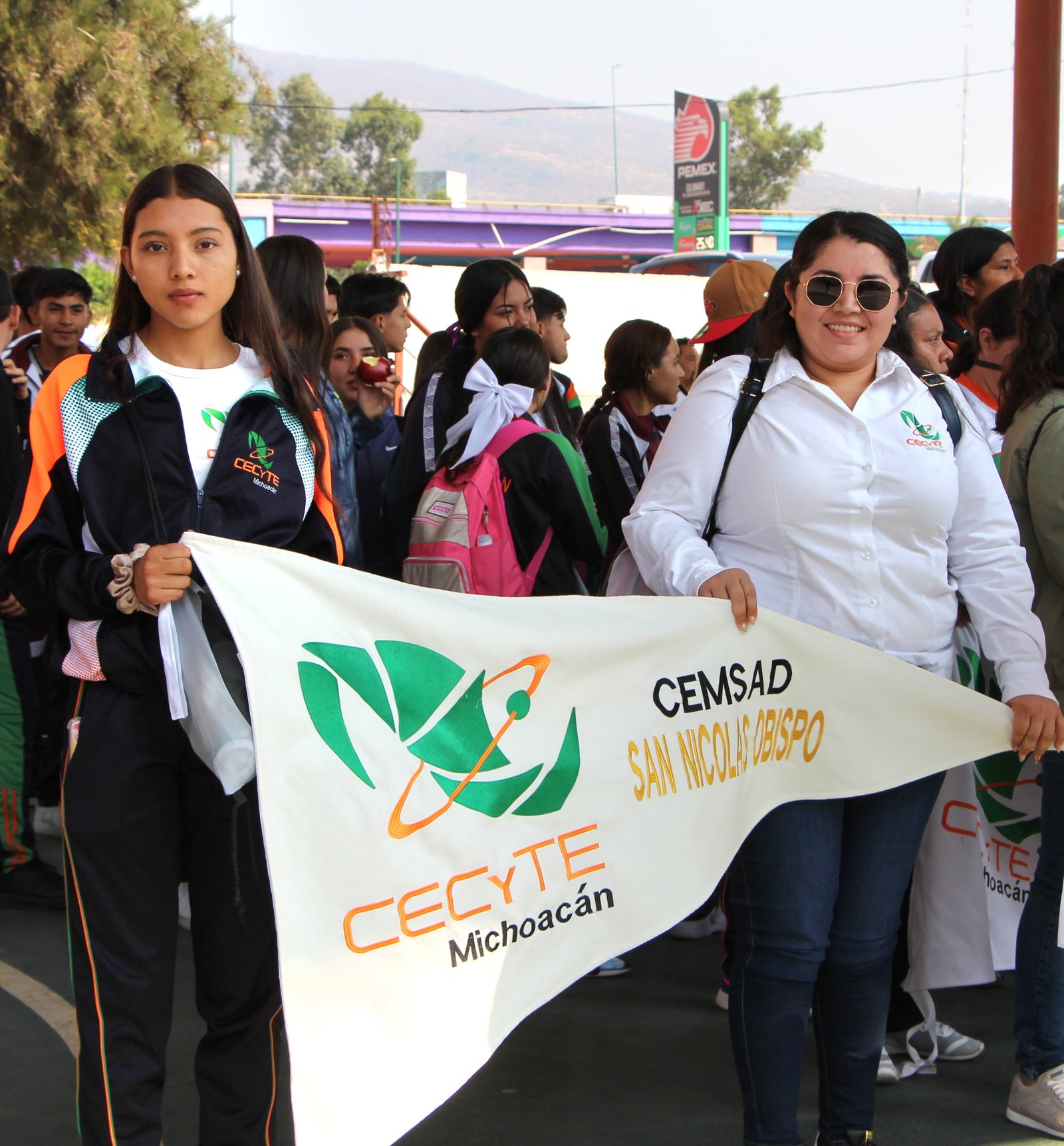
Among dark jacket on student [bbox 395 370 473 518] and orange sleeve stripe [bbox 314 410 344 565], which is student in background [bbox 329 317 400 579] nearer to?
dark jacket on student [bbox 395 370 473 518]

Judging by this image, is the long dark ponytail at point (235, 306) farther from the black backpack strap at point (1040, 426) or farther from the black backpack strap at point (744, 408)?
the black backpack strap at point (1040, 426)

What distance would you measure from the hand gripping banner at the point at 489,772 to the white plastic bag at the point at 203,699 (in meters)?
0.09

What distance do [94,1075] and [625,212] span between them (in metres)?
67.9

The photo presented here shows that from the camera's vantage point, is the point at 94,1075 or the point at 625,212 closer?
the point at 94,1075

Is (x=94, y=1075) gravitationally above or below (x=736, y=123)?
below

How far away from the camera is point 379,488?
16.3ft

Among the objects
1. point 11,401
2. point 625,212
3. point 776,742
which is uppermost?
point 625,212

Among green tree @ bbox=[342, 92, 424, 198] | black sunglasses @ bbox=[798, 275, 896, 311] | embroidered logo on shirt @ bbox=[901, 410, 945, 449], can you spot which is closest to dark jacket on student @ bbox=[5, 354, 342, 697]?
black sunglasses @ bbox=[798, 275, 896, 311]

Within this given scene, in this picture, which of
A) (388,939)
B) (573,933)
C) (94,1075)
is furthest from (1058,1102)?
(94,1075)

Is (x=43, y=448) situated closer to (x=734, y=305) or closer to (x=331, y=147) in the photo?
(x=734, y=305)

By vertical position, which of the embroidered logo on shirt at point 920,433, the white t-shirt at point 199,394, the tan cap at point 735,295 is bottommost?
the embroidered logo on shirt at point 920,433

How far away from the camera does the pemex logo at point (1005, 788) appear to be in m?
3.66

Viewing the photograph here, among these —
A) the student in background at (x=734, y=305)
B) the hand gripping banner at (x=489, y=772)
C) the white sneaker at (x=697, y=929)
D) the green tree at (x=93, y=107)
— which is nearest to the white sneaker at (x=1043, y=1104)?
the hand gripping banner at (x=489, y=772)

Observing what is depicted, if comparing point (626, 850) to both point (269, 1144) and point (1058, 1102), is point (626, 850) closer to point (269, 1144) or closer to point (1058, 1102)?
point (269, 1144)
